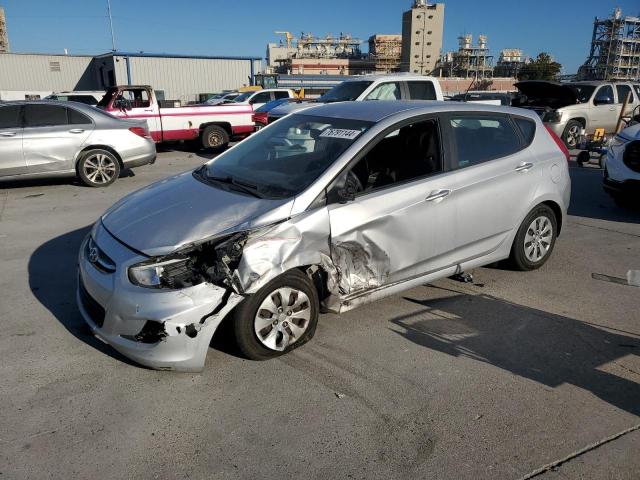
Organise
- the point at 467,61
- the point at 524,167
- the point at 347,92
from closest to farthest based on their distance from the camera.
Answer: the point at 524,167, the point at 347,92, the point at 467,61

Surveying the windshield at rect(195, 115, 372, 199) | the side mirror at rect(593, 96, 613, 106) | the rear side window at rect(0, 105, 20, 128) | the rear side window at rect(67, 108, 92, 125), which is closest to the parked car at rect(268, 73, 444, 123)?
the rear side window at rect(67, 108, 92, 125)

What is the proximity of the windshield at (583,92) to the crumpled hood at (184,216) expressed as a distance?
13.9 metres

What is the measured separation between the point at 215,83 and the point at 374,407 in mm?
39228

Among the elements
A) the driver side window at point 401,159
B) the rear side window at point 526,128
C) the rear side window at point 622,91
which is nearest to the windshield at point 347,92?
the rear side window at point 526,128

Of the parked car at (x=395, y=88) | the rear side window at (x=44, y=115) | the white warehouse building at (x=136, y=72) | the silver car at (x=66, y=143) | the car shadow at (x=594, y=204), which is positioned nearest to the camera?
the car shadow at (x=594, y=204)

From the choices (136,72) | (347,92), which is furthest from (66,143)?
(136,72)

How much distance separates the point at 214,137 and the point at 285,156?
10.7m

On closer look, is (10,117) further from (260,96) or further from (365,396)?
(260,96)

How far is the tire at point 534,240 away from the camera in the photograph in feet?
15.8

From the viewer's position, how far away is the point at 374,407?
302 cm

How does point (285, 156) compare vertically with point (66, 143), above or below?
above

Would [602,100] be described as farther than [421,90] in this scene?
Yes

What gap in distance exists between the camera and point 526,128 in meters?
4.91

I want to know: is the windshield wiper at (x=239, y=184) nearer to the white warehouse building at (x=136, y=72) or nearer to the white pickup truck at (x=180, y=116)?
the white pickup truck at (x=180, y=116)
